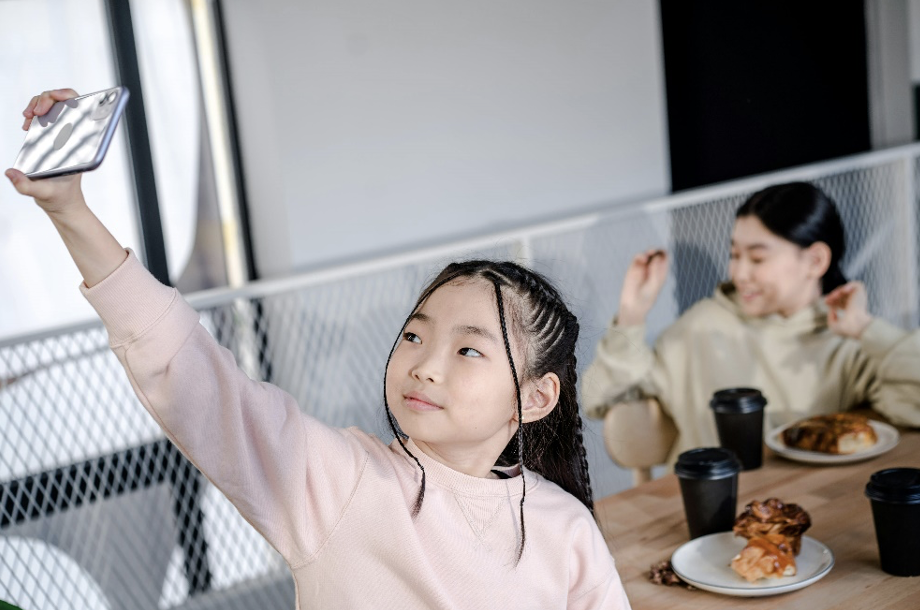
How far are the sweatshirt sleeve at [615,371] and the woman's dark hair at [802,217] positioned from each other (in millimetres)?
317

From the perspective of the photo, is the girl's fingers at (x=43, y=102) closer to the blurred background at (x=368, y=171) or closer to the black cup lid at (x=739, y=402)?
the blurred background at (x=368, y=171)

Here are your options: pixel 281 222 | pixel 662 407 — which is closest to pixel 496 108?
pixel 281 222

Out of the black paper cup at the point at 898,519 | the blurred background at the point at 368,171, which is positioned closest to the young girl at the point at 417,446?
the black paper cup at the point at 898,519

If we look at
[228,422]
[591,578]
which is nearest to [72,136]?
[228,422]

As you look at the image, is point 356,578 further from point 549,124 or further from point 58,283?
point 549,124

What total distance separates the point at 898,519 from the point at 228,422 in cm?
73

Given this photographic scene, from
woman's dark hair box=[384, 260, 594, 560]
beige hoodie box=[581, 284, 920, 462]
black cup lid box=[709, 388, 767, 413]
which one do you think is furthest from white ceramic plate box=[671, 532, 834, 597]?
beige hoodie box=[581, 284, 920, 462]

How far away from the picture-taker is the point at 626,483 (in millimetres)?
2324

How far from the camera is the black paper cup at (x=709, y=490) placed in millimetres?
1243

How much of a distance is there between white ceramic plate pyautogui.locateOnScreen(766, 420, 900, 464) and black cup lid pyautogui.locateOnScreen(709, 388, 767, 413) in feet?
0.29

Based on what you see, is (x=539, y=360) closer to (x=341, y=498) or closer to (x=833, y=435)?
(x=341, y=498)

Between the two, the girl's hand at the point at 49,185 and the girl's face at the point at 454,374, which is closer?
the girl's hand at the point at 49,185

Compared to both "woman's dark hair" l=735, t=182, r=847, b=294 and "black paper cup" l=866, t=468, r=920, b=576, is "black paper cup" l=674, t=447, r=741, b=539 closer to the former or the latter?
"black paper cup" l=866, t=468, r=920, b=576

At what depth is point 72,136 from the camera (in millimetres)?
712
